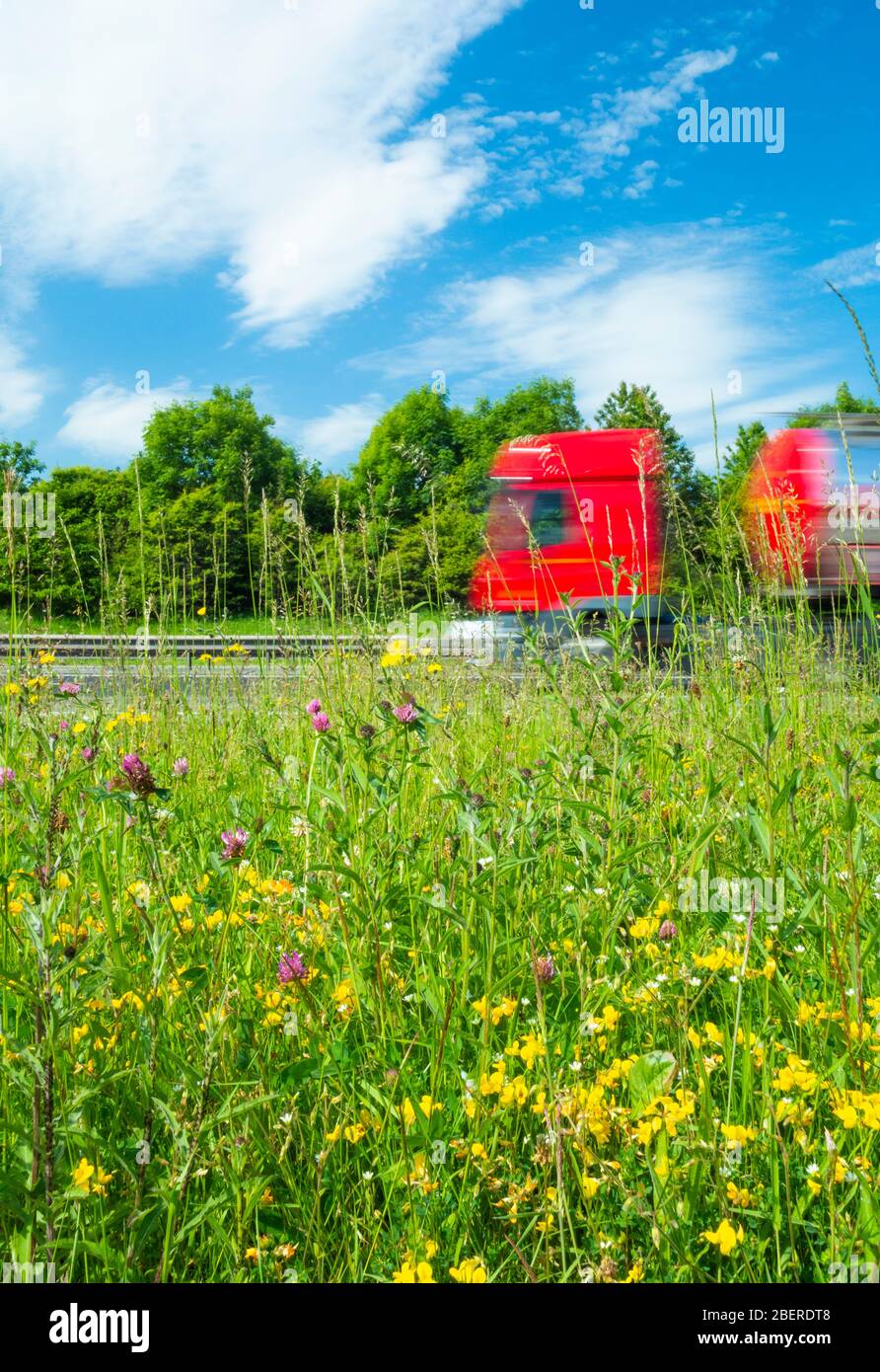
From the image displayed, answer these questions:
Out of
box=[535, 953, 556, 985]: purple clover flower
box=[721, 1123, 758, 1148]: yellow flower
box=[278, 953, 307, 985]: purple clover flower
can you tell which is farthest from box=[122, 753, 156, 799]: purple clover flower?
box=[721, 1123, 758, 1148]: yellow flower

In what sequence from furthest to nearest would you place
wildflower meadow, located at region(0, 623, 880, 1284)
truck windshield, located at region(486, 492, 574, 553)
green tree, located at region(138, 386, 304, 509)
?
green tree, located at region(138, 386, 304, 509) < truck windshield, located at region(486, 492, 574, 553) < wildflower meadow, located at region(0, 623, 880, 1284)

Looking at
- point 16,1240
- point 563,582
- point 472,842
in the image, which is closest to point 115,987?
point 16,1240

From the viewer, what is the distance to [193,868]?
2.25m

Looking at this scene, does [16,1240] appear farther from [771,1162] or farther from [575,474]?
[575,474]

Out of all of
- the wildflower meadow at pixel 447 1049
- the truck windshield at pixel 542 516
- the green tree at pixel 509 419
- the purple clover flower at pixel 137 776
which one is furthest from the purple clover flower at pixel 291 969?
the green tree at pixel 509 419

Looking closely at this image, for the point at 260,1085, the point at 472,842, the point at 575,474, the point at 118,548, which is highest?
the point at 575,474

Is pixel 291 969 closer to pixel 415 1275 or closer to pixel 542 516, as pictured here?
pixel 415 1275

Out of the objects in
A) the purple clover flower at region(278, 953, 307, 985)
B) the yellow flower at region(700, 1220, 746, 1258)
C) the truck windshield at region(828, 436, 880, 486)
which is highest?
the truck windshield at region(828, 436, 880, 486)

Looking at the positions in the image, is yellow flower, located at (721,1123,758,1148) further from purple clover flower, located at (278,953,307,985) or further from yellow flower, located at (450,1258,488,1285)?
purple clover flower, located at (278,953,307,985)

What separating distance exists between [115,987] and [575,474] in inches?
361

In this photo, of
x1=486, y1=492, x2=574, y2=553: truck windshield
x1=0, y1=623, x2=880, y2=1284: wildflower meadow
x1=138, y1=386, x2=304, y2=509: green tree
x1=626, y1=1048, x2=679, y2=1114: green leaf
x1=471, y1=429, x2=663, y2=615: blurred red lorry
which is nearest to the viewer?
x1=0, y1=623, x2=880, y2=1284: wildflower meadow

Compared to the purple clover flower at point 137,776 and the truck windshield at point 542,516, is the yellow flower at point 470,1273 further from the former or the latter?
the truck windshield at point 542,516

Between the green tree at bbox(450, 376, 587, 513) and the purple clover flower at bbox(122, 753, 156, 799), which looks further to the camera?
the green tree at bbox(450, 376, 587, 513)
